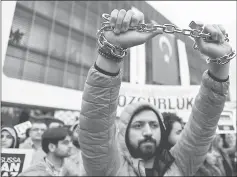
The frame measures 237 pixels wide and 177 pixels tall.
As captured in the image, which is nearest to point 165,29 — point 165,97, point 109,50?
point 109,50

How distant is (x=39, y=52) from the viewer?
9.15m

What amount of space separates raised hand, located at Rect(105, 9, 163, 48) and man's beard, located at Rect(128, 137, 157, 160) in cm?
57

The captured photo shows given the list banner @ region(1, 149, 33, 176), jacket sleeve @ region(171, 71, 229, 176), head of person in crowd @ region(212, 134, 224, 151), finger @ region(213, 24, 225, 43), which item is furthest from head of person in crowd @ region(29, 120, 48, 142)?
finger @ region(213, 24, 225, 43)

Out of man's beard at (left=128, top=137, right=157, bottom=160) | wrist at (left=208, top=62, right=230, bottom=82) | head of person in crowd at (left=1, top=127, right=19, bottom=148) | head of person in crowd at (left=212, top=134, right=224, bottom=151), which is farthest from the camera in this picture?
head of person in crowd at (left=212, top=134, right=224, bottom=151)

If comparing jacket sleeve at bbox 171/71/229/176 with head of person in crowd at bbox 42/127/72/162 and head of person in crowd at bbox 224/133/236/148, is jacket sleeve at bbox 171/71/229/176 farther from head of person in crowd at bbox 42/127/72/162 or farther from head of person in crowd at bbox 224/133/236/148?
head of person in crowd at bbox 224/133/236/148

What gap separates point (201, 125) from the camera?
43.6 inches

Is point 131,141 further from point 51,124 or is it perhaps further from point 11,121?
point 11,121

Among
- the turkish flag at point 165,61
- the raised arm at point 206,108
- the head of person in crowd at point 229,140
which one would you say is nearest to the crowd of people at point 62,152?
the head of person in crowd at point 229,140

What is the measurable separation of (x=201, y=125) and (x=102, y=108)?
526 millimetres

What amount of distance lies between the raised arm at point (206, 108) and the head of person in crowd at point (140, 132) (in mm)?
145

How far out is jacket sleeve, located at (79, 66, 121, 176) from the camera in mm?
872

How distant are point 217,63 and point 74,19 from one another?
35.8 ft

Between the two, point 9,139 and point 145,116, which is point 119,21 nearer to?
point 145,116

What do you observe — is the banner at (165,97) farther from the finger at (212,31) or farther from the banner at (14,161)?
the finger at (212,31)
